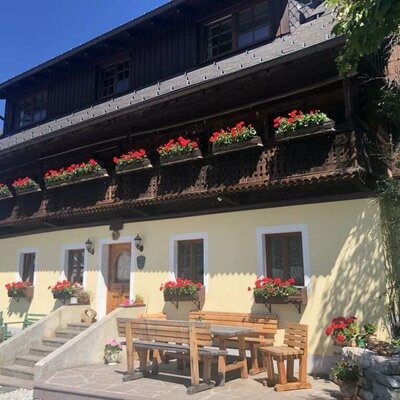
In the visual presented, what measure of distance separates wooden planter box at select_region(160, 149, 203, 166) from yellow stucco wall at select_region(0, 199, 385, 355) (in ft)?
5.16

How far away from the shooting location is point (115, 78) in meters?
15.2

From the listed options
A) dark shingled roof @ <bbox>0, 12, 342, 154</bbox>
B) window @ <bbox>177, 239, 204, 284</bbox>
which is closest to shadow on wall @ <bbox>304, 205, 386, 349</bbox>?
window @ <bbox>177, 239, 204, 284</bbox>

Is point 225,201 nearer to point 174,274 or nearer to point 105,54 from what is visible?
point 174,274

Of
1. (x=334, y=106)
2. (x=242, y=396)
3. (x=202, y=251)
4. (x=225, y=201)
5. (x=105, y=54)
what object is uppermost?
(x=105, y=54)

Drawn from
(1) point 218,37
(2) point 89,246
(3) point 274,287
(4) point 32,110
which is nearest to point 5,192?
(2) point 89,246

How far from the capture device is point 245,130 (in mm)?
9484

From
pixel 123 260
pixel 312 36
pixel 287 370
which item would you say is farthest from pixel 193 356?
pixel 312 36

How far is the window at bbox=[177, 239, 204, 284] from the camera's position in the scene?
36.1ft

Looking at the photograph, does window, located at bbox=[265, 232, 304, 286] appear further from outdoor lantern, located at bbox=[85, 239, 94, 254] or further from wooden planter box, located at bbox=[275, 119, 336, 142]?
outdoor lantern, located at bbox=[85, 239, 94, 254]

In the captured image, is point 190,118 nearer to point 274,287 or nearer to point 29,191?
point 274,287

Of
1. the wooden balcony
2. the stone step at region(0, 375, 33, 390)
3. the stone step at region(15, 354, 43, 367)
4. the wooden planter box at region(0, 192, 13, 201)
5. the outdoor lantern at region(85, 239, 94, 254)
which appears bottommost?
the stone step at region(0, 375, 33, 390)

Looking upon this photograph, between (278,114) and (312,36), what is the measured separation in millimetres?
2097

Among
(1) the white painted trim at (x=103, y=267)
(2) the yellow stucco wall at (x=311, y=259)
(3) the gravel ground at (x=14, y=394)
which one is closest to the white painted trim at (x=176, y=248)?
(2) the yellow stucco wall at (x=311, y=259)

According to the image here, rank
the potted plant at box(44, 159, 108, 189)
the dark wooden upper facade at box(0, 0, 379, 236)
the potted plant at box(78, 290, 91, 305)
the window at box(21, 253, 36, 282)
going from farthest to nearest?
the window at box(21, 253, 36, 282), the potted plant at box(78, 290, 91, 305), the potted plant at box(44, 159, 108, 189), the dark wooden upper facade at box(0, 0, 379, 236)
